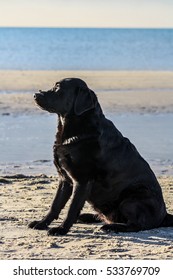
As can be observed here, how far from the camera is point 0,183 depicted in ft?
35.4

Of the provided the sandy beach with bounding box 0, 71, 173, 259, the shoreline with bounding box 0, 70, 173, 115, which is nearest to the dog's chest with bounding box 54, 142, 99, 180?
the sandy beach with bounding box 0, 71, 173, 259

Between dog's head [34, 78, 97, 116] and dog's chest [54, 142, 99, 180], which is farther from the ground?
dog's head [34, 78, 97, 116]

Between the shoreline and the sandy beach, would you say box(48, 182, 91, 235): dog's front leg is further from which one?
the shoreline

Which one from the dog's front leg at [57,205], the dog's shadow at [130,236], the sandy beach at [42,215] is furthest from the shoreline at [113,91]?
the dog's shadow at [130,236]

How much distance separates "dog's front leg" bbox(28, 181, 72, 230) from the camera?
25.6ft

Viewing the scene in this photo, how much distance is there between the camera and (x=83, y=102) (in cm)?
744

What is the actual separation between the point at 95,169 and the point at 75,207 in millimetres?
431

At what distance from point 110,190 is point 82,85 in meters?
1.12

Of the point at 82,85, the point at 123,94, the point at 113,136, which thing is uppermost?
the point at 82,85

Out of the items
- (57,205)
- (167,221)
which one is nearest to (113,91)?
(167,221)

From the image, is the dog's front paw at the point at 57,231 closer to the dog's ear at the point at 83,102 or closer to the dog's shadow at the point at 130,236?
the dog's shadow at the point at 130,236

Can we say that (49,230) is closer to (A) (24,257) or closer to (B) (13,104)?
(A) (24,257)
